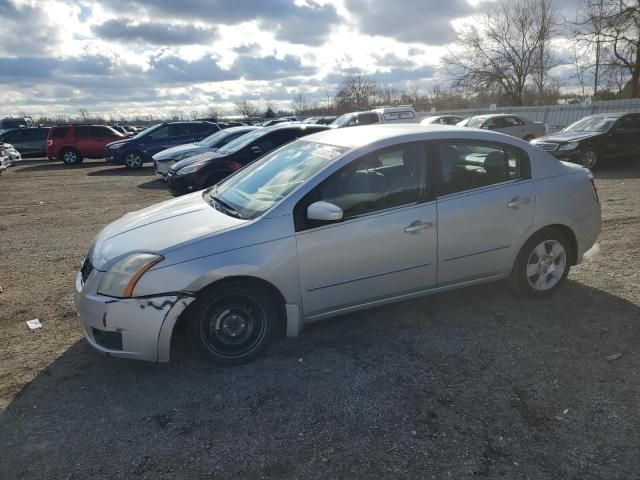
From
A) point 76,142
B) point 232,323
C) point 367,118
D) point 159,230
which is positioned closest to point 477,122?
point 367,118

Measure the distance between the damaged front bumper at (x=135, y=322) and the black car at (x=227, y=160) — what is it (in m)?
6.56

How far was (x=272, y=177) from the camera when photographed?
4293 mm

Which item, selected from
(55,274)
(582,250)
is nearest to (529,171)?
(582,250)

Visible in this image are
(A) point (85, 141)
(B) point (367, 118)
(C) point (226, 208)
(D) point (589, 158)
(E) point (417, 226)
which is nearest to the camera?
(E) point (417, 226)

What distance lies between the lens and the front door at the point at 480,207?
4.07 metres

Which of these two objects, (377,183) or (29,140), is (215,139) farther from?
(29,140)

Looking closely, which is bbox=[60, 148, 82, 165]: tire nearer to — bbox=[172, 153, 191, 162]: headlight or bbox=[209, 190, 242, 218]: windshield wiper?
bbox=[172, 153, 191, 162]: headlight

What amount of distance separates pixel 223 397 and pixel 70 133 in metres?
22.4


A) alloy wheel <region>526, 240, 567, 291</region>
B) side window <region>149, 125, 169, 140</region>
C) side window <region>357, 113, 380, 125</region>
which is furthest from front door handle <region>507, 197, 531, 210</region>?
side window <region>149, 125, 169, 140</region>

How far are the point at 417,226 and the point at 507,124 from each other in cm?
1758

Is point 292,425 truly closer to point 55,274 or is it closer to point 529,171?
point 529,171

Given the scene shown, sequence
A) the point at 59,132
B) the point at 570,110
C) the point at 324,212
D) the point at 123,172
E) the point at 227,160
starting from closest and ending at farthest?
the point at 324,212, the point at 227,160, the point at 123,172, the point at 59,132, the point at 570,110

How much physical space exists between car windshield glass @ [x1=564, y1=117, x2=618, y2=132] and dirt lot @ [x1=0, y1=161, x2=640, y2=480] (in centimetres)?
1121

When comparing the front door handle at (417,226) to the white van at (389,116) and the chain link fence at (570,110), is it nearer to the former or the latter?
the white van at (389,116)
